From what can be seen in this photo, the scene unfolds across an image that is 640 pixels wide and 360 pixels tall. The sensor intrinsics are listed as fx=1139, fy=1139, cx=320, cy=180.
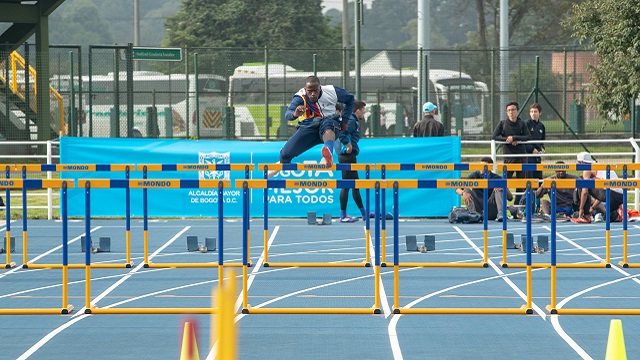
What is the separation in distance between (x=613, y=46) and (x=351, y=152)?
8.60 m

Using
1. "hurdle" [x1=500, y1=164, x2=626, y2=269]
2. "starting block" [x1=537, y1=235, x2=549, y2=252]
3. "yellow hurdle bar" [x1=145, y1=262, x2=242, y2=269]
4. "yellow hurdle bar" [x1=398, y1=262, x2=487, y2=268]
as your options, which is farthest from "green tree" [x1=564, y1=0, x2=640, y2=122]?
"yellow hurdle bar" [x1=145, y1=262, x2=242, y2=269]

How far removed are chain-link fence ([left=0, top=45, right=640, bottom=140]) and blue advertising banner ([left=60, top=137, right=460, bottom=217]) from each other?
12.0 ft

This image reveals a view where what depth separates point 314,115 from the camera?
49.2 ft

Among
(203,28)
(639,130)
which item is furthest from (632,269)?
(203,28)

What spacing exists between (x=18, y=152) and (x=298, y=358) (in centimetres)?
1721

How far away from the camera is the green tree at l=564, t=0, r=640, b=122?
23656 mm

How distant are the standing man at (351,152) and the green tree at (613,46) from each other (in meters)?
7.18

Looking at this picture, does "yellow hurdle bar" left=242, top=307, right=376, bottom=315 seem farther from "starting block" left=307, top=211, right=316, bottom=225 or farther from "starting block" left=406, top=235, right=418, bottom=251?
"starting block" left=307, top=211, right=316, bottom=225

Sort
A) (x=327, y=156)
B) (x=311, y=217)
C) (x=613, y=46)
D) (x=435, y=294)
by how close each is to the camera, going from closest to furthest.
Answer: (x=435, y=294)
(x=327, y=156)
(x=311, y=217)
(x=613, y=46)

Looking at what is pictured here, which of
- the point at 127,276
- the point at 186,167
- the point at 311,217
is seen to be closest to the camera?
the point at 127,276

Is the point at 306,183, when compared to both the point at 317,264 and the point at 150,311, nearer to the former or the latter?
the point at 150,311

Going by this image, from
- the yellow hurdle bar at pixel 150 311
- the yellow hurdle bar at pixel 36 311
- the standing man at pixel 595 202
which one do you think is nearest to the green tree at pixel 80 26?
the standing man at pixel 595 202

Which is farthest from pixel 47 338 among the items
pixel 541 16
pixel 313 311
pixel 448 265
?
pixel 541 16

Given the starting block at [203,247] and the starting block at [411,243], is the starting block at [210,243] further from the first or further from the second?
the starting block at [411,243]
